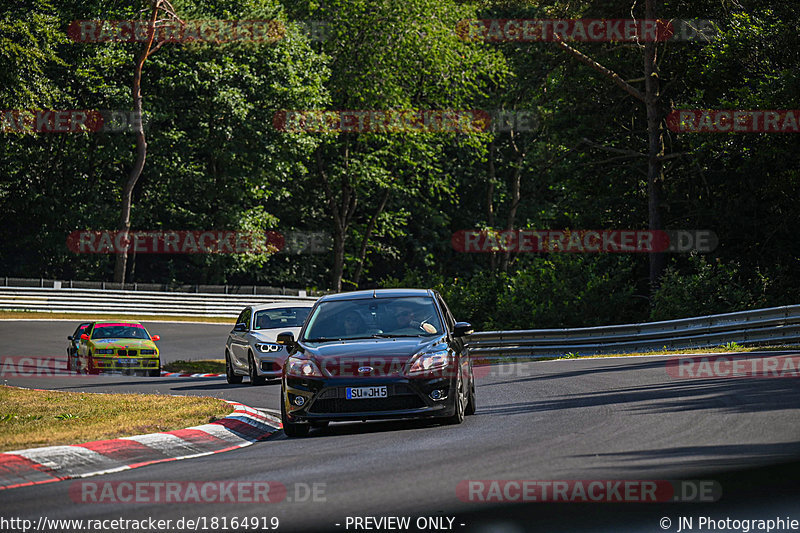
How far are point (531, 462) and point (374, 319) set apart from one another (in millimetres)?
4603

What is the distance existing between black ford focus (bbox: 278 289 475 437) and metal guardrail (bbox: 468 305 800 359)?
12.0m

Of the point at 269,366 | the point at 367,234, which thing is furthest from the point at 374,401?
the point at 367,234

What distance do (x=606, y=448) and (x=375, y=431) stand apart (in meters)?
3.39

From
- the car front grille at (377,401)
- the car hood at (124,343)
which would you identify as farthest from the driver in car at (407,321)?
the car hood at (124,343)

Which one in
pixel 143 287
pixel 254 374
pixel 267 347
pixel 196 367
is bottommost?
pixel 196 367

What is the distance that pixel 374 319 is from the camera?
12609mm

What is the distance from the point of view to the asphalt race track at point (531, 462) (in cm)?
652

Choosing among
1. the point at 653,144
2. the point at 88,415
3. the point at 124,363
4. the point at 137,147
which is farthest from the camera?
the point at 137,147

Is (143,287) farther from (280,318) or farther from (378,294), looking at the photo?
(378,294)

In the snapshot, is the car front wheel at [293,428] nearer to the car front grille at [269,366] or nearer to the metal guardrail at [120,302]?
the car front grille at [269,366]

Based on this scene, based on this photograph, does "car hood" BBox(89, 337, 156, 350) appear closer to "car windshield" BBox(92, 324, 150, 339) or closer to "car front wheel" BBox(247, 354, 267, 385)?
"car windshield" BBox(92, 324, 150, 339)

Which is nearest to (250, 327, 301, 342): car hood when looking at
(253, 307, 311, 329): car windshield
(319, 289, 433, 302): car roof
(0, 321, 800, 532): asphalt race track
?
(253, 307, 311, 329): car windshield

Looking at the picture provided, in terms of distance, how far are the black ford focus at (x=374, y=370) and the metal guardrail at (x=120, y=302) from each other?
1334 inches

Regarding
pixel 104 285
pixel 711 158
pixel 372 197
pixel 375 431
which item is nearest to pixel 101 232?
pixel 104 285
